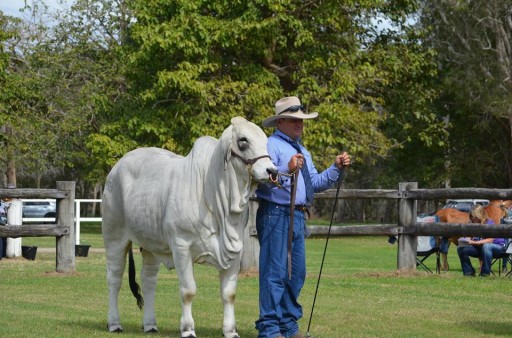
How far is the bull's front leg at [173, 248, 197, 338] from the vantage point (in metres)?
8.90

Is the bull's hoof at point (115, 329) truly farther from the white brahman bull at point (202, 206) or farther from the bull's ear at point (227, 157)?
the bull's ear at point (227, 157)

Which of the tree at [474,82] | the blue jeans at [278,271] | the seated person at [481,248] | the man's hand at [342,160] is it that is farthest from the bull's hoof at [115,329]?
the tree at [474,82]

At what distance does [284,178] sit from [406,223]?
8.76m

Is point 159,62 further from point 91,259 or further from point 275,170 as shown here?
point 275,170

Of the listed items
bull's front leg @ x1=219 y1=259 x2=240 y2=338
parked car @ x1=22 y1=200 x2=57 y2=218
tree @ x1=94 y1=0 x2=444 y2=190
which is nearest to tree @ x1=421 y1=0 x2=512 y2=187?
tree @ x1=94 y1=0 x2=444 y2=190

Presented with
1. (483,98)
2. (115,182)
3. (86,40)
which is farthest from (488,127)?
(115,182)

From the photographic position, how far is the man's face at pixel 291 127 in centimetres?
919

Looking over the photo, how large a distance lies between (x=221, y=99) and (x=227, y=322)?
80.9 ft

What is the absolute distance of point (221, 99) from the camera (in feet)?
109

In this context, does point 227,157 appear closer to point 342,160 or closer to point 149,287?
point 342,160

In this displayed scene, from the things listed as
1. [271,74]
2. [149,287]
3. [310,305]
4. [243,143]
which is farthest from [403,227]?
[271,74]

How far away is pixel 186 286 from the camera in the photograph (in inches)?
353

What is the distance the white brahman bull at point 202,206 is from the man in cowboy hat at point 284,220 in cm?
22

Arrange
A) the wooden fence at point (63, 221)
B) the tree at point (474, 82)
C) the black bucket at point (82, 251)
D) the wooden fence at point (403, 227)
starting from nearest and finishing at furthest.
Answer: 1. the wooden fence at point (403, 227)
2. the wooden fence at point (63, 221)
3. the black bucket at point (82, 251)
4. the tree at point (474, 82)
